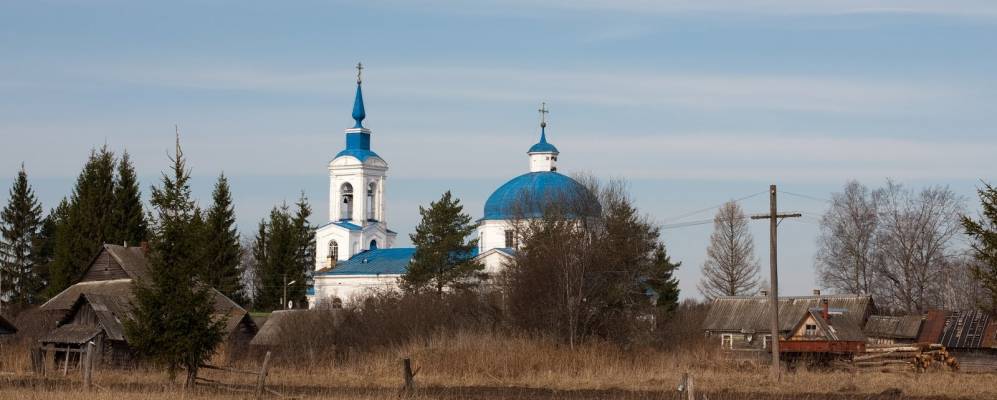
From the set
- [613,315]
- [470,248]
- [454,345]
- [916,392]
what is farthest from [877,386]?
[470,248]

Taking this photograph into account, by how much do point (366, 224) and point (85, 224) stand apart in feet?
89.4

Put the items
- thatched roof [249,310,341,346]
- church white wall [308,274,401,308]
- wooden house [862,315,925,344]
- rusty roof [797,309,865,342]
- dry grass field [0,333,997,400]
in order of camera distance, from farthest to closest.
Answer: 1. church white wall [308,274,401,308]
2. wooden house [862,315,925,344]
3. rusty roof [797,309,865,342]
4. thatched roof [249,310,341,346]
5. dry grass field [0,333,997,400]

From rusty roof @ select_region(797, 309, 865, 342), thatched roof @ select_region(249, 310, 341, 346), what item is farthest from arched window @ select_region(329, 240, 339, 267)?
rusty roof @ select_region(797, 309, 865, 342)

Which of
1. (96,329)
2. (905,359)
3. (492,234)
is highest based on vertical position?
(492,234)

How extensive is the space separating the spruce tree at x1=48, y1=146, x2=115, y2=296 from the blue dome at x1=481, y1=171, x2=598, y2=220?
1915 centimetres

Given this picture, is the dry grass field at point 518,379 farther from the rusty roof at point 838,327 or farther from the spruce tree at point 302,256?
the spruce tree at point 302,256

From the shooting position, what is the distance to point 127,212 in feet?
215

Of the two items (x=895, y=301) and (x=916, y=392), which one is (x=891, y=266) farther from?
(x=916, y=392)

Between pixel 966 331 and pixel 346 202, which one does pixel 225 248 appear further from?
pixel 966 331

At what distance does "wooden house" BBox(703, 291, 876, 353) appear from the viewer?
60.4 m

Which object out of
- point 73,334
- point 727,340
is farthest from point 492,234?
point 73,334

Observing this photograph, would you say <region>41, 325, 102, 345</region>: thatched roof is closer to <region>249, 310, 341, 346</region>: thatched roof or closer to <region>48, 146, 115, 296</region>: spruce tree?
<region>249, 310, 341, 346</region>: thatched roof

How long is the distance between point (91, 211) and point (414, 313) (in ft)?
73.6

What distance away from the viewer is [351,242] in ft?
289
